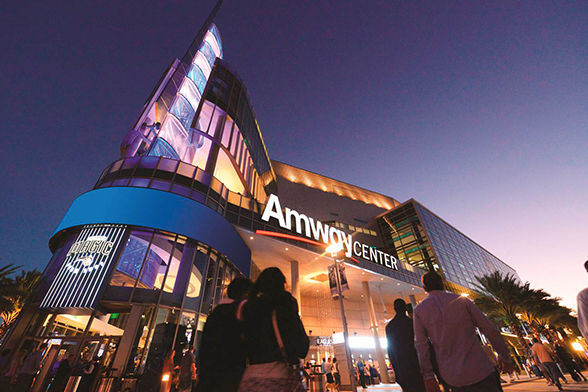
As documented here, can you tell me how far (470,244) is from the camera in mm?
54281

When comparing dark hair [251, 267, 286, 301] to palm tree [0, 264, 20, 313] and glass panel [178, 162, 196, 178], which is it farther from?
palm tree [0, 264, 20, 313]

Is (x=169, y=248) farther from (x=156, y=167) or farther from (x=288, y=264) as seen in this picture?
(x=288, y=264)

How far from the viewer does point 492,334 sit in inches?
96.0

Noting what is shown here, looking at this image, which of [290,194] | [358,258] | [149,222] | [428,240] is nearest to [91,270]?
[149,222]

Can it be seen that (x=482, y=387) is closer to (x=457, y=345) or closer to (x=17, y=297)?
(x=457, y=345)

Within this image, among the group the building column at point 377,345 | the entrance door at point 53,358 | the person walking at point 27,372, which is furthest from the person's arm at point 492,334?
the building column at point 377,345

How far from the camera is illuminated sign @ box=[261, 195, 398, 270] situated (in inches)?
817

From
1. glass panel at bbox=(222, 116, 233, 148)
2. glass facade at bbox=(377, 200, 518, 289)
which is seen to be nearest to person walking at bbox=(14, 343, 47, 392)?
glass panel at bbox=(222, 116, 233, 148)

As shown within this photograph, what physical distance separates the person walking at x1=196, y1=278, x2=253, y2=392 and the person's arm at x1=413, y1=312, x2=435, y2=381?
5.70ft

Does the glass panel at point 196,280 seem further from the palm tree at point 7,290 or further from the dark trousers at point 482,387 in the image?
the palm tree at point 7,290

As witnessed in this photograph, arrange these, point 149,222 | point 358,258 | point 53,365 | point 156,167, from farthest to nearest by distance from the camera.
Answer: point 358,258
point 156,167
point 149,222
point 53,365

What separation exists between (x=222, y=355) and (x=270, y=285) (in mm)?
721

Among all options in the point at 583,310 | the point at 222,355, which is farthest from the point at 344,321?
the point at 222,355

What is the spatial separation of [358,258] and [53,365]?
22.5 m
